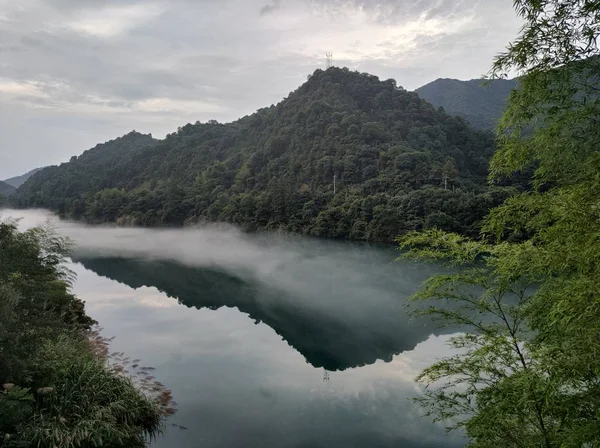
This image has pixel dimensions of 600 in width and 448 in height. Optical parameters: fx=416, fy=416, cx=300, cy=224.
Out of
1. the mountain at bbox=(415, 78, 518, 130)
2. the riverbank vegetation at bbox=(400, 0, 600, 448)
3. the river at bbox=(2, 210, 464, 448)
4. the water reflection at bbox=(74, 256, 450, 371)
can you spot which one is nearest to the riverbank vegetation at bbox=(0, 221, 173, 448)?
the river at bbox=(2, 210, 464, 448)

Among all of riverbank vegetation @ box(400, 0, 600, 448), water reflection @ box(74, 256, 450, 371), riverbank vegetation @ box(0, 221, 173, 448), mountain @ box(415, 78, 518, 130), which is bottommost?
water reflection @ box(74, 256, 450, 371)

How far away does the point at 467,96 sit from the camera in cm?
11238

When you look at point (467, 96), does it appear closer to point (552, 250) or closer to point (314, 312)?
point (314, 312)

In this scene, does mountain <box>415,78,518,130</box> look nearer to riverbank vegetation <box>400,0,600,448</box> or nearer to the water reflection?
the water reflection

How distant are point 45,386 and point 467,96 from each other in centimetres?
12150

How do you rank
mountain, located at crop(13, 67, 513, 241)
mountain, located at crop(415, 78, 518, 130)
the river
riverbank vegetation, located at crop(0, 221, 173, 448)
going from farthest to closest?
mountain, located at crop(415, 78, 518, 130) → mountain, located at crop(13, 67, 513, 241) → the river → riverbank vegetation, located at crop(0, 221, 173, 448)

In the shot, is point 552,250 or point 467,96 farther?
point 467,96

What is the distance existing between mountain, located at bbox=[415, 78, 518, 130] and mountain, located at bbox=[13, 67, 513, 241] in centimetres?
3590

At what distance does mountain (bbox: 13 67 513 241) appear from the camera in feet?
129

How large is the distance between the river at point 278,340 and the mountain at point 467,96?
72.6 meters

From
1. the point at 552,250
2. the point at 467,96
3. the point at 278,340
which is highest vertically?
the point at 467,96

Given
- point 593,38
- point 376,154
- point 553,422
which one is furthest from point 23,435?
point 376,154

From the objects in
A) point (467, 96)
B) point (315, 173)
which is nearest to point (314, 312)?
point (315, 173)

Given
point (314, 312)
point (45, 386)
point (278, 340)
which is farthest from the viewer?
point (314, 312)
